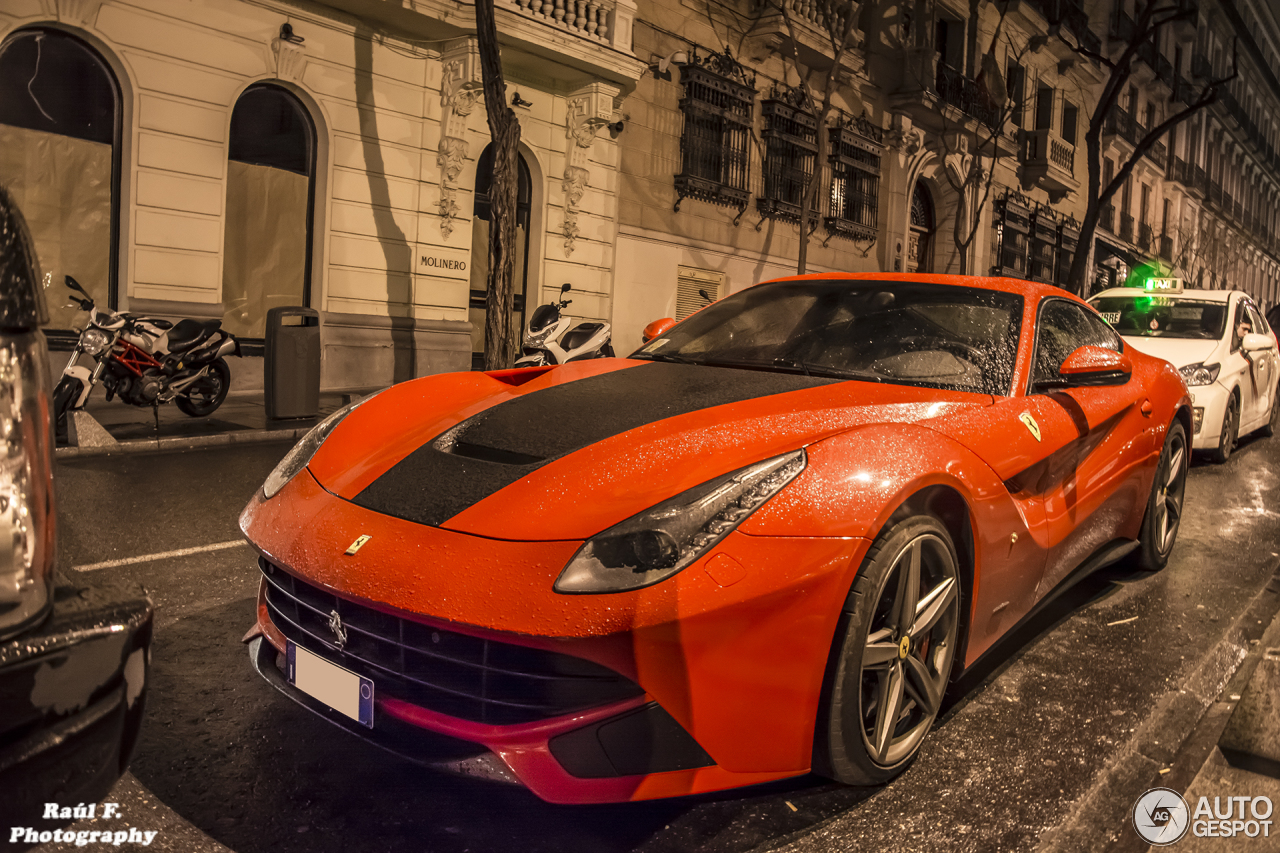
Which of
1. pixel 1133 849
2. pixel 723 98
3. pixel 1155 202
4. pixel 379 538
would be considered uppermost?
pixel 1155 202

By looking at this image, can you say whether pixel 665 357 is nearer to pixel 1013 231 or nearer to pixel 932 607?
pixel 932 607

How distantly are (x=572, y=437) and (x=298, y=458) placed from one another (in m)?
0.86

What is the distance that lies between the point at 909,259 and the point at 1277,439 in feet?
45.6

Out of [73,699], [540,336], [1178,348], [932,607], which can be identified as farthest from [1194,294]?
[73,699]

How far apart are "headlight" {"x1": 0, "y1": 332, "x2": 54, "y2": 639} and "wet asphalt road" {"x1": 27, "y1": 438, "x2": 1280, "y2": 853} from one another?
119cm

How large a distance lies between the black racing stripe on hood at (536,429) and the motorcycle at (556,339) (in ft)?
24.6

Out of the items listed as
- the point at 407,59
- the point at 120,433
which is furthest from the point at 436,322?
the point at 120,433

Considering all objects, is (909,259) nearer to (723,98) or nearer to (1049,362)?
(723,98)

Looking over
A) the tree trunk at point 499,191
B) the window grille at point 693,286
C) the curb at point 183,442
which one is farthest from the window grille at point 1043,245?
the curb at point 183,442

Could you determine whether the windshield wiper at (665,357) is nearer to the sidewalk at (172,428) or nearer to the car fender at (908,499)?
the car fender at (908,499)

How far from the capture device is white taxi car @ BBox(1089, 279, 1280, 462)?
852 cm

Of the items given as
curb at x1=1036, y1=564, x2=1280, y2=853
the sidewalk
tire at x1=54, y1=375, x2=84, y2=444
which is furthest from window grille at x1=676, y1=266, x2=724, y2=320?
curb at x1=1036, y1=564, x2=1280, y2=853

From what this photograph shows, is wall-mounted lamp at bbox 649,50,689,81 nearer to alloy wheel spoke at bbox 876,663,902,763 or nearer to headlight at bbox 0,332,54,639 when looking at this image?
alloy wheel spoke at bbox 876,663,902,763

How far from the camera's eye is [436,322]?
13938 mm
